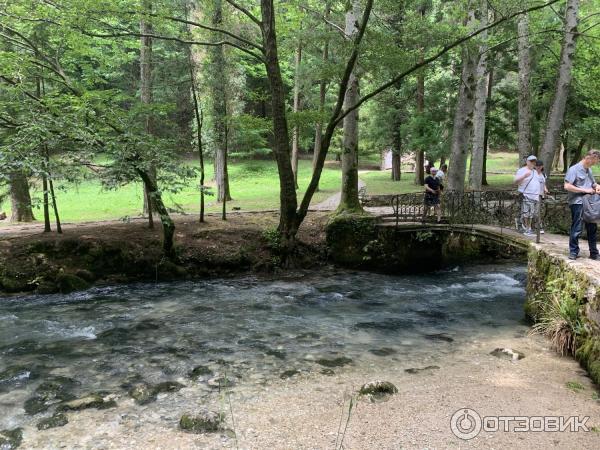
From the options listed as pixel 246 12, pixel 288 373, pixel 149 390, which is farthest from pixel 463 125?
pixel 149 390

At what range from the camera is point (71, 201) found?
26.2 metres

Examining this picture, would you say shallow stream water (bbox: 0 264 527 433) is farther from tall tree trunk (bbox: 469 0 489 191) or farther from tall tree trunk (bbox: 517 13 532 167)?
tall tree trunk (bbox: 469 0 489 191)

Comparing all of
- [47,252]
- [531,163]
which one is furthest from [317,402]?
[47,252]

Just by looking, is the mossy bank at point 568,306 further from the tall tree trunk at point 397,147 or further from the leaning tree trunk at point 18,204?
the tall tree trunk at point 397,147

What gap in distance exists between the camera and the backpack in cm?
717

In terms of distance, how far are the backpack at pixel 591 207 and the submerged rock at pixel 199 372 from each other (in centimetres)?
635

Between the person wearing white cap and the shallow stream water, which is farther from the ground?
the person wearing white cap

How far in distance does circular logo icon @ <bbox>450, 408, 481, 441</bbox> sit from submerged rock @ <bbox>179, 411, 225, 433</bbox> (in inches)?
99.7

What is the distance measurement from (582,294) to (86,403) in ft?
22.8

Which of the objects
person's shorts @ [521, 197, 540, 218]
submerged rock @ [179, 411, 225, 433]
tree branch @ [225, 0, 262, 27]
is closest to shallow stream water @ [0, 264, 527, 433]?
submerged rock @ [179, 411, 225, 433]

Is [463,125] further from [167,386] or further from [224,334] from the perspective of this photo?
[167,386]

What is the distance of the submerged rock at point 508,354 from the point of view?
6718mm

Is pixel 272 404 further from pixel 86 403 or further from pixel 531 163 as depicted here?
pixel 531 163

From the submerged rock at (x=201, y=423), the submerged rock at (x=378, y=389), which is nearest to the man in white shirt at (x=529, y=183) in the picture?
the submerged rock at (x=378, y=389)
